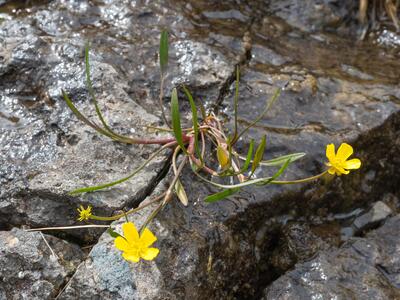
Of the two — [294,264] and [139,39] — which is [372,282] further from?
[139,39]

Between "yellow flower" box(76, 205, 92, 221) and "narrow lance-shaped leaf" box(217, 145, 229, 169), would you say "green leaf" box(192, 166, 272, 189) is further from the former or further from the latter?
"yellow flower" box(76, 205, 92, 221)

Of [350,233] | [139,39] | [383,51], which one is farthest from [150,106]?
[383,51]

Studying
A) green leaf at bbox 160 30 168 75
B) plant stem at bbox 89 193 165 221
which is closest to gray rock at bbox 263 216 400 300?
plant stem at bbox 89 193 165 221

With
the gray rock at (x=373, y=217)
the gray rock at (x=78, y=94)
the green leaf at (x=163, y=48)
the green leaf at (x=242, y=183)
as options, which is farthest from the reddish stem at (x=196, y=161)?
the gray rock at (x=373, y=217)

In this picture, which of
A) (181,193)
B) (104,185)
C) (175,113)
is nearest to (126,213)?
(104,185)

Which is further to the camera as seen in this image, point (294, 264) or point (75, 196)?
point (294, 264)

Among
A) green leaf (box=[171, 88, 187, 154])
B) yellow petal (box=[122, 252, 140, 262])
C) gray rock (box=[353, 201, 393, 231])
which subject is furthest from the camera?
gray rock (box=[353, 201, 393, 231])
